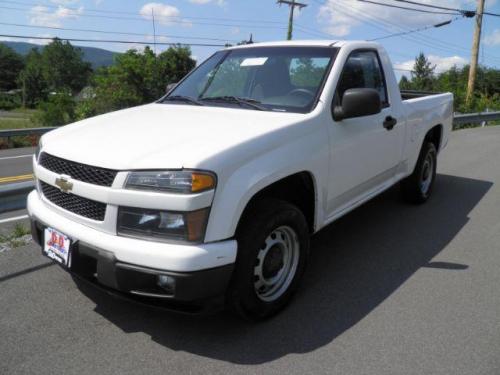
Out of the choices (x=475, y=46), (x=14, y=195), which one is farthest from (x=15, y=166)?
(x=475, y=46)

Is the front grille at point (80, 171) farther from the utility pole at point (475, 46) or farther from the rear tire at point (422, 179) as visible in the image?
the utility pole at point (475, 46)

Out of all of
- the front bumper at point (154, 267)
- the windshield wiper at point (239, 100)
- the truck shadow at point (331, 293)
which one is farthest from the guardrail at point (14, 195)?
the windshield wiper at point (239, 100)

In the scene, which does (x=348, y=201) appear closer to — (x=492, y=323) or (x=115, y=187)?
(x=492, y=323)

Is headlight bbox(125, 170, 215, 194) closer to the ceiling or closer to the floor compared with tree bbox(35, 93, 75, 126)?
closer to the ceiling

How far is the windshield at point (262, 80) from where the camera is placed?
359 centimetres

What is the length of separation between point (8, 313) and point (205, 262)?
63.5 inches

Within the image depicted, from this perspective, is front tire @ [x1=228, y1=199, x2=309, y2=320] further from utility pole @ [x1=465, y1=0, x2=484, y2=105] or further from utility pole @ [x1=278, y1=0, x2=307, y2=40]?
utility pole @ [x1=278, y1=0, x2=307, y2=40]

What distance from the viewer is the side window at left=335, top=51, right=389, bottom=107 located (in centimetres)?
379

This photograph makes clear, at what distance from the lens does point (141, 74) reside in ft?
172

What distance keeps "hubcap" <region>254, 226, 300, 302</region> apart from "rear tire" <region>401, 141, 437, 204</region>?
2.87m

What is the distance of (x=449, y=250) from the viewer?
436 centimetres

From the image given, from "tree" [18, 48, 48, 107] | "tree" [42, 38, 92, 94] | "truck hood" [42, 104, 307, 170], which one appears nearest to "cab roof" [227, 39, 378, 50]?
"truck hood" [42, 104, 307, 170]

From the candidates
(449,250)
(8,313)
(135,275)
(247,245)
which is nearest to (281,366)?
(247,245)

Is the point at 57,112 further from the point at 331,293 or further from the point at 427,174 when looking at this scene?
the point at 331,293
